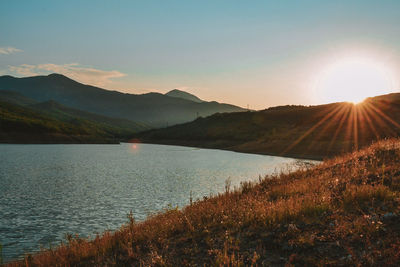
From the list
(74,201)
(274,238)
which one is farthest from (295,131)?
(274,238)

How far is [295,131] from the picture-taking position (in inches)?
3482

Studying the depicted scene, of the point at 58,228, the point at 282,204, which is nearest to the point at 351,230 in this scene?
the point at 282,204

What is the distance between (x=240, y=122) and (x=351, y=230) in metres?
130

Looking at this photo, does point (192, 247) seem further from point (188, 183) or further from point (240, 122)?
point (240, 122)

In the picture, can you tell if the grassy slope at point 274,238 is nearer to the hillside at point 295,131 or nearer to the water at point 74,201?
the water at point 74,201

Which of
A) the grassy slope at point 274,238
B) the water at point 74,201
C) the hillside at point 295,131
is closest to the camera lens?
the grassy slope at point 274,238

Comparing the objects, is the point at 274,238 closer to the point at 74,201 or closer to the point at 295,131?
the point at 74,201

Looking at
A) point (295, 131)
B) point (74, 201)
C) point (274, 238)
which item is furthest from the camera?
point (295, 131)

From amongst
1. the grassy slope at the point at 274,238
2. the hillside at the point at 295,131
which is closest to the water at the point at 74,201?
the grassy slope at the point at 274,238

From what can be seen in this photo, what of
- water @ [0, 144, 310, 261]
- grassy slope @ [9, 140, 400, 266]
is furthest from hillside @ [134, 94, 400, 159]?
grassy slope @ [9, 140, 400, 266]

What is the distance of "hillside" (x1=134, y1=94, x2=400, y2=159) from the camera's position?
68562mm

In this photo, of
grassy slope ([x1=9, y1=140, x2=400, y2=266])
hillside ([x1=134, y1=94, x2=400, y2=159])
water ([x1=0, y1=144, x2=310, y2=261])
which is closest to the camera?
grassy slope ([x1=9, y1=140, x2=400, y2=266])

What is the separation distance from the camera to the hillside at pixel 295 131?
68.6 metres

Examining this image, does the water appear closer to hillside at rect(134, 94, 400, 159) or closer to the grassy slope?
the grassy slope
